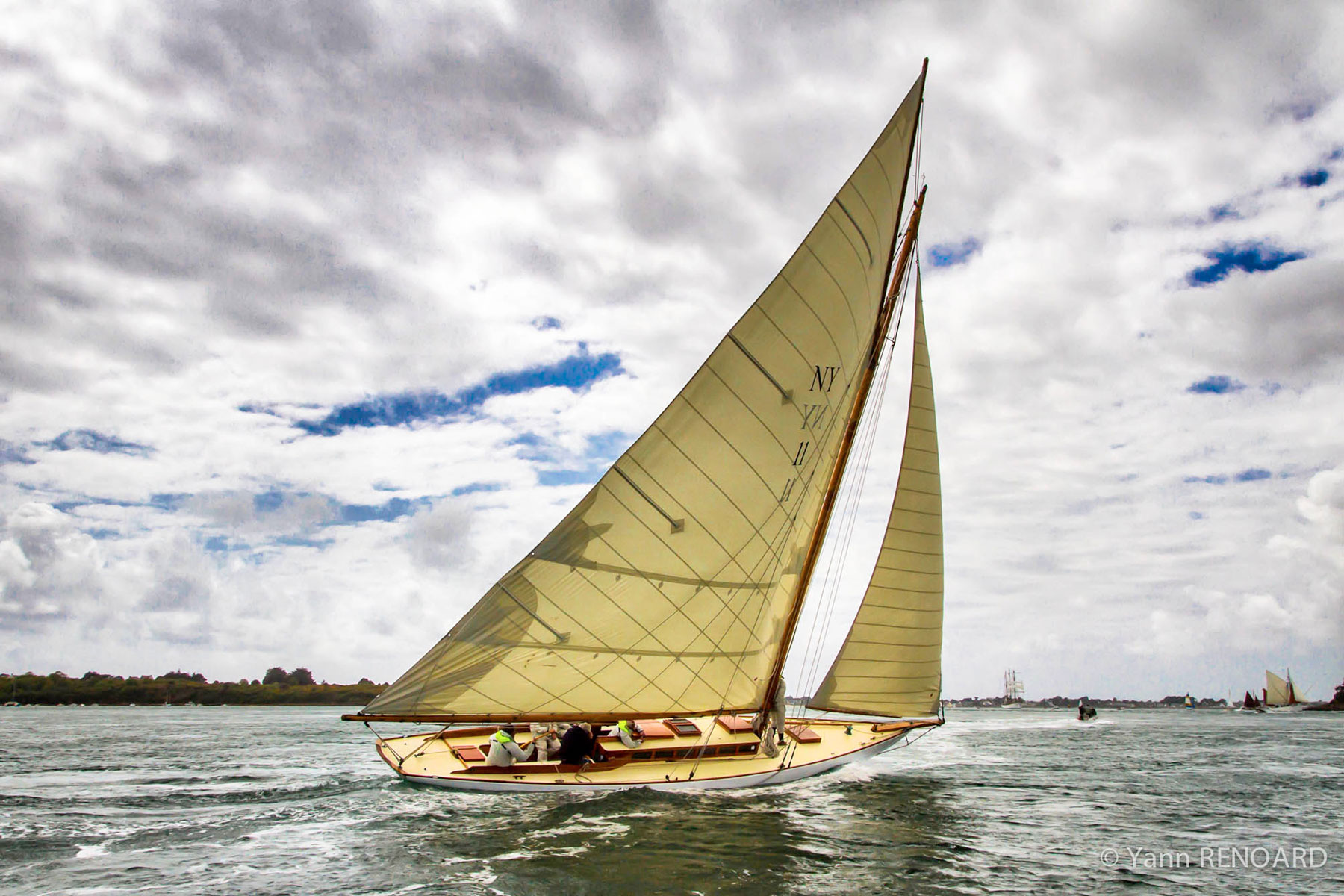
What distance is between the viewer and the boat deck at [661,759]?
17688mm

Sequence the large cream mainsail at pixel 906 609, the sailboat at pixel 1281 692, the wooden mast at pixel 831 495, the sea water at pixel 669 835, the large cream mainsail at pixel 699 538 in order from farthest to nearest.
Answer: the sailboat at pixel 1281 692
the large cream mainsail at pixel 906 609
the wooden mast at pixel 831 495
the large cream mainsail at pixel 699 538
the sea water at pixel 669 835

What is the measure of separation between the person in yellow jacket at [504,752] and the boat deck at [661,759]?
0.59 feet

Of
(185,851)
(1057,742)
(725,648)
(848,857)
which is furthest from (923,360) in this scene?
(1057,742)

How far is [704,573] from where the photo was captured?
18453 mm

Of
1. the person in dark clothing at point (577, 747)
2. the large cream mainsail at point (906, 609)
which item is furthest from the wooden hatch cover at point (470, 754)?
the large cream mainsail at point (906, 609)

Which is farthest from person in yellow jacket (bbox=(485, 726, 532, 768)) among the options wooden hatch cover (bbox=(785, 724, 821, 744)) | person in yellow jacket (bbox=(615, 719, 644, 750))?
wooden hatch cover (bbox=(785, 724, 821, 744))

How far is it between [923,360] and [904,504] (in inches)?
188

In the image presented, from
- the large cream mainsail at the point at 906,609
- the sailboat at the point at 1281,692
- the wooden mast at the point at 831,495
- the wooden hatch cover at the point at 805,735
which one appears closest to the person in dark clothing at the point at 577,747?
the wooden mast at the point at 831,495

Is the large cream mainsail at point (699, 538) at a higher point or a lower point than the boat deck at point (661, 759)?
higher

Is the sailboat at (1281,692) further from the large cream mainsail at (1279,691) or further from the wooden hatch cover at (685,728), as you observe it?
the wooden hatch cover at (685,728)

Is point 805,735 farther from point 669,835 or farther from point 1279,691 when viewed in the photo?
point 1279,691

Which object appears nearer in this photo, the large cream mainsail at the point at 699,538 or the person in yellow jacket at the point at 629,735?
the large cream mainsail at the point at 699,538

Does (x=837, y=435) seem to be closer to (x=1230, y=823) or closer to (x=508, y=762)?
(x=508, y=762)

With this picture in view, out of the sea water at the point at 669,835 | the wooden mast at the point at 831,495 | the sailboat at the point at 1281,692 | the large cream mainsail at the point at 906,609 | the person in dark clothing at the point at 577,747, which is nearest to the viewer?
the sea water at the point at 669,835
